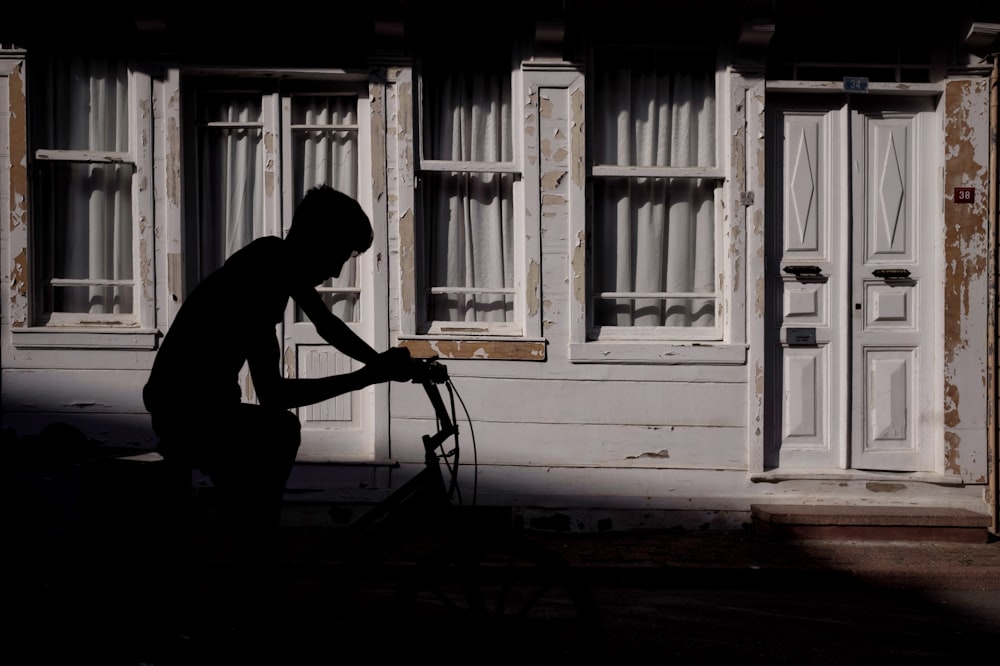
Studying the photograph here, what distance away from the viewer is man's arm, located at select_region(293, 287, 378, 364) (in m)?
3.49

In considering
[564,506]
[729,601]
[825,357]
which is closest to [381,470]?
[564,506]

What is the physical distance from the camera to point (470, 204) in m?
7.41

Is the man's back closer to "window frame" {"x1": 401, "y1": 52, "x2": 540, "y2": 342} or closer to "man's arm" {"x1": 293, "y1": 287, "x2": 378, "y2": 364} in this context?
"man's arm" {"x1": 293, "y1": 287, "x2": 378, "y2": 364}

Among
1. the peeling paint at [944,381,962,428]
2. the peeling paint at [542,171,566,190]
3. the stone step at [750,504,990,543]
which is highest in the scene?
the peeling paint at [542,171,566,190]

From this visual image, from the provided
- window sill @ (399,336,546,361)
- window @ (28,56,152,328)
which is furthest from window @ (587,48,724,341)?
window @ (28,56,152,328)

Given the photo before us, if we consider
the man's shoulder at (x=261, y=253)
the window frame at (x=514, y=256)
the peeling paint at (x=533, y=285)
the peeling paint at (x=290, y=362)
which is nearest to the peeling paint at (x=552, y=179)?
the window frame at (x=514, y=256)

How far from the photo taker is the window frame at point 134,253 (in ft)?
23.2

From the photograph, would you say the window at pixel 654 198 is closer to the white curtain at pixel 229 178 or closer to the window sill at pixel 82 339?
the white curtain at pixel 229 178

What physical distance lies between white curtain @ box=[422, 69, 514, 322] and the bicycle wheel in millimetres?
4165

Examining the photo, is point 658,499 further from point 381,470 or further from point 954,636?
point 954,636

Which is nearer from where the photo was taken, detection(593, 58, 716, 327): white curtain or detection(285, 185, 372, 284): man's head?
detection(285, 185, 372, 284): man's head

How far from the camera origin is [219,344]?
11.0ft

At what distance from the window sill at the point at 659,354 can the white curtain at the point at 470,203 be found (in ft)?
2.39

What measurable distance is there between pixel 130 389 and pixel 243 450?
13.9 ft
